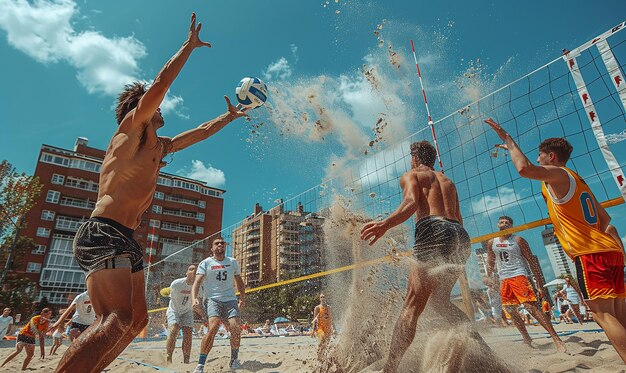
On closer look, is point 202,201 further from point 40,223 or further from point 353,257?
point 353,257

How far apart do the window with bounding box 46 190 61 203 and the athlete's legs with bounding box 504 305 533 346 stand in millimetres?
51589

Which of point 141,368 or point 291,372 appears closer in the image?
point 291,372

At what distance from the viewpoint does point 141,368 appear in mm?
5047

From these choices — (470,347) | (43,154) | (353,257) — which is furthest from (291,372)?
(43,154)

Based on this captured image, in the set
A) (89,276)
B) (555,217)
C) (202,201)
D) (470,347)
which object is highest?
(202,201)

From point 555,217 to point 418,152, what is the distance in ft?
3.64

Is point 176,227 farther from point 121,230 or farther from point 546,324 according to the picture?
point 121,230

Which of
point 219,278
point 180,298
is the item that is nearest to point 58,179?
point 180,298

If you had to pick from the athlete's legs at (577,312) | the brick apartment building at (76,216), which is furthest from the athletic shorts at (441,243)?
the brick apartment building at (76,216)

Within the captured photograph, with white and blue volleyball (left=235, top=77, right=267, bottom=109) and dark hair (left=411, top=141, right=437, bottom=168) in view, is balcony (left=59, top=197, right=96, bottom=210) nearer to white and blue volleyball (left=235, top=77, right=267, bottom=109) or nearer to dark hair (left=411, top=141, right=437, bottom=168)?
white and blue volleyball (left=235, top=77, right=267, bottom=109)

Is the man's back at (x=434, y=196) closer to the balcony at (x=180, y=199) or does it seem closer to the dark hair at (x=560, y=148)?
the dark hair at (x=560, y=148)

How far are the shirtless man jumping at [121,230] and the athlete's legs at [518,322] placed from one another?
4.03 metres

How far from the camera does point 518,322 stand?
14.7ft

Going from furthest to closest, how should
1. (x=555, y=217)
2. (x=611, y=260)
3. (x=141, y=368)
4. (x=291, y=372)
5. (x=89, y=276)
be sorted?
(x=141, y=368) < (x=291, y=372) < (x=555, y=217) < (x=611, y=260) < (x=89, y=276)
